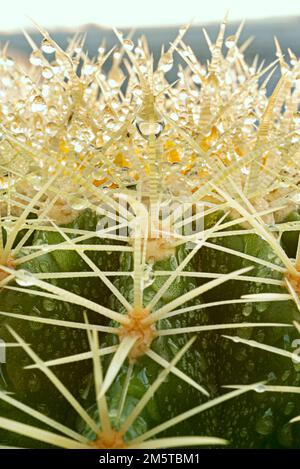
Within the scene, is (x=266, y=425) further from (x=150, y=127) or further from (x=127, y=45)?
(x=127, y=45)

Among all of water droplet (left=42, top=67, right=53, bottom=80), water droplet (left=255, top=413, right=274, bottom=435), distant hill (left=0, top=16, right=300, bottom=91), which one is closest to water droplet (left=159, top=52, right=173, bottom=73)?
water droplet (left=42, top=67, right=53, bottom=80)

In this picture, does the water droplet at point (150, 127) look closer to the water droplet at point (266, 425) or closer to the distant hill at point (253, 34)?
the water droplet at point (266, 425)

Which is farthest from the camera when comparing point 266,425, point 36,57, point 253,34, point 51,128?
point 253,34

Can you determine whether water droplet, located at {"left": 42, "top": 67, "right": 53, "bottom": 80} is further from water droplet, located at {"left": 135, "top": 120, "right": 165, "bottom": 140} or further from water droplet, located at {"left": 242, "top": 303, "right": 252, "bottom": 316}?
Result: water droplet, located at {"left": 242, "top": 303, "right": 252, "bottom": 316}

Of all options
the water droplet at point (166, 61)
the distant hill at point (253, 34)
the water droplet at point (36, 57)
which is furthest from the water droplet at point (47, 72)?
the distant hill at point (253, 34)

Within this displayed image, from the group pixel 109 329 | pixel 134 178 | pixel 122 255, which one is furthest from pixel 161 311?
pixel 134 178

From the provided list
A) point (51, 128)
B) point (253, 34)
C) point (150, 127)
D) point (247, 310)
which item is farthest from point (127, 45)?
point (253, 34)

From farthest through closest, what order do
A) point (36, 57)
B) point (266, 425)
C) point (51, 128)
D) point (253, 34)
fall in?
point (253, 34), point (36, 57), point (51, 128), point (266, 425)
